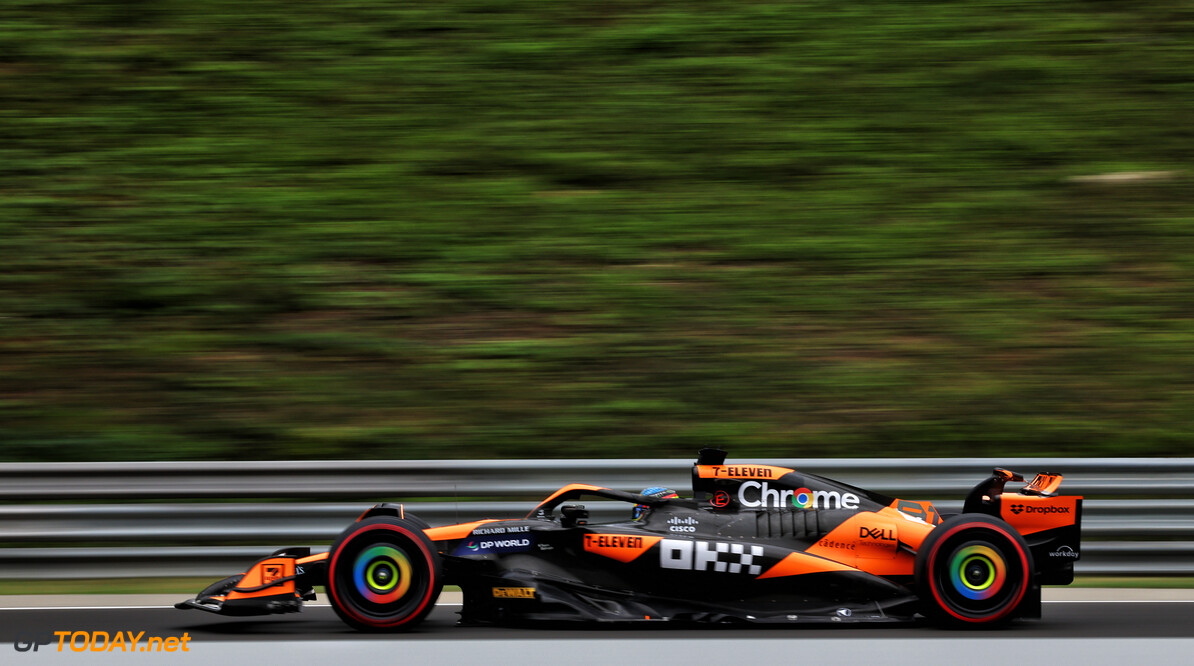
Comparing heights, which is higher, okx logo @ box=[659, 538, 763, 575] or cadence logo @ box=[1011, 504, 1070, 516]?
cadence logo @ box=[1011, 504, 1070, 516]

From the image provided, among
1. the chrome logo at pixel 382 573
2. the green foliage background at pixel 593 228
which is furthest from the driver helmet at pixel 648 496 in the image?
the green foliage background at pixel 593 228

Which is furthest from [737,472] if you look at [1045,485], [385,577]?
[385,577]

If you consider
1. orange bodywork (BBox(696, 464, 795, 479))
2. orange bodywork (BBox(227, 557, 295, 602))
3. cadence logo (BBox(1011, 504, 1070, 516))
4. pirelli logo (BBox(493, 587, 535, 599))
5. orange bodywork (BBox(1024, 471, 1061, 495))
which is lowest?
pirelli logo (BBox(493, 587, 535, 599))

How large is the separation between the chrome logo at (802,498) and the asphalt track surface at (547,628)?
23.2 inches

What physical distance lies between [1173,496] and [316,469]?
207 inches

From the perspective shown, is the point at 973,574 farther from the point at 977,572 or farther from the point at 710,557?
the point at 710,557

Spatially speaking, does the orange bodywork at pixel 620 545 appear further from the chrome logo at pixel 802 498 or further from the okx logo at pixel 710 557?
the chrome logo at pixel 802 498

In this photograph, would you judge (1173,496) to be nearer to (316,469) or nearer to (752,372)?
(752,372)

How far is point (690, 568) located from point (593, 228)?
17.2ft

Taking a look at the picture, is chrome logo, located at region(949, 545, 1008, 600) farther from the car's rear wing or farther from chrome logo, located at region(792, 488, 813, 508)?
chrome logo, located at region(792, 488, 813, 508)

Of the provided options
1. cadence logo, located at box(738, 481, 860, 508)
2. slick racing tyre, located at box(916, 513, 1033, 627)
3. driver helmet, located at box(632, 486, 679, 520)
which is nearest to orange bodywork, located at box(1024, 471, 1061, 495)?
slick racing tyre, located at box(916, 513, 1033, 627)

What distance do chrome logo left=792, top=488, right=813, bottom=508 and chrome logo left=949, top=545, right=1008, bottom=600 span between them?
734 millimetres

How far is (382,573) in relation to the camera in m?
5.53

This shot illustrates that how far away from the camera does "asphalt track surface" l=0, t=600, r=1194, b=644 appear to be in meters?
5.43
